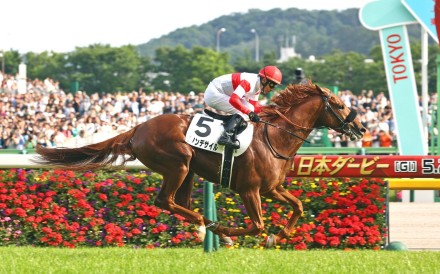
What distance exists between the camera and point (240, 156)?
8.39 m

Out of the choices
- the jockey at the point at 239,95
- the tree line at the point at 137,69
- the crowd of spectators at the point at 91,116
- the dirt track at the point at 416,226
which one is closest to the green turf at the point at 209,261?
the jockey at the point at 239,95

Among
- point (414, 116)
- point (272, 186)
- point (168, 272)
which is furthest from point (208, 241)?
point (414, 116)

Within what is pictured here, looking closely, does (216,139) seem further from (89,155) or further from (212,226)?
(89,155)

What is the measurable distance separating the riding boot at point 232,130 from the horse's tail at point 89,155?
86cm

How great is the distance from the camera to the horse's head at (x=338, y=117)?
346 inches

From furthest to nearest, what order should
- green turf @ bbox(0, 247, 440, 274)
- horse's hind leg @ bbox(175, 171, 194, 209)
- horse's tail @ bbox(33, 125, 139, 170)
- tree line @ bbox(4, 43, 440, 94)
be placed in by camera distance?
tree line @ bbox(4, 43, 440, 94)
horse's hind leg @ bbox(175, 171, 194, 209)
horse's tail @ bbox(33, 125, 139, 170)
green turf @ bbox(0, 247, 440, 274)

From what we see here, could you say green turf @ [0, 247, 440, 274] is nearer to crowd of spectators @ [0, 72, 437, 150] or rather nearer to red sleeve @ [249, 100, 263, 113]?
red sleeve @ [249, 100, 263, 113]

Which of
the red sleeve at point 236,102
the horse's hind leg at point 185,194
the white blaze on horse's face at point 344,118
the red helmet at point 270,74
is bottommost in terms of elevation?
the horse's hind leg at point 185,194

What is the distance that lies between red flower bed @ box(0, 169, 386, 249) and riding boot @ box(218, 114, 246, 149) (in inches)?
60.3

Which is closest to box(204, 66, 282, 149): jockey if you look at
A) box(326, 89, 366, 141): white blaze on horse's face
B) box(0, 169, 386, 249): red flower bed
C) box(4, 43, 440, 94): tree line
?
box(326, 89, 366, 141): white blaze on horse's face

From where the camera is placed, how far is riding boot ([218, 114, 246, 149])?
8.29m

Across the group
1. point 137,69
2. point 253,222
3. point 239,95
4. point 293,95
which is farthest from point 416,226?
point 137,69

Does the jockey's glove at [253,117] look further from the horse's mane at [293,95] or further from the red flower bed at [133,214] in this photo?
the red flower bed at [133,214]

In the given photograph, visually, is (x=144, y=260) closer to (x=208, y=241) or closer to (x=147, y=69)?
(x=208, y=241)
